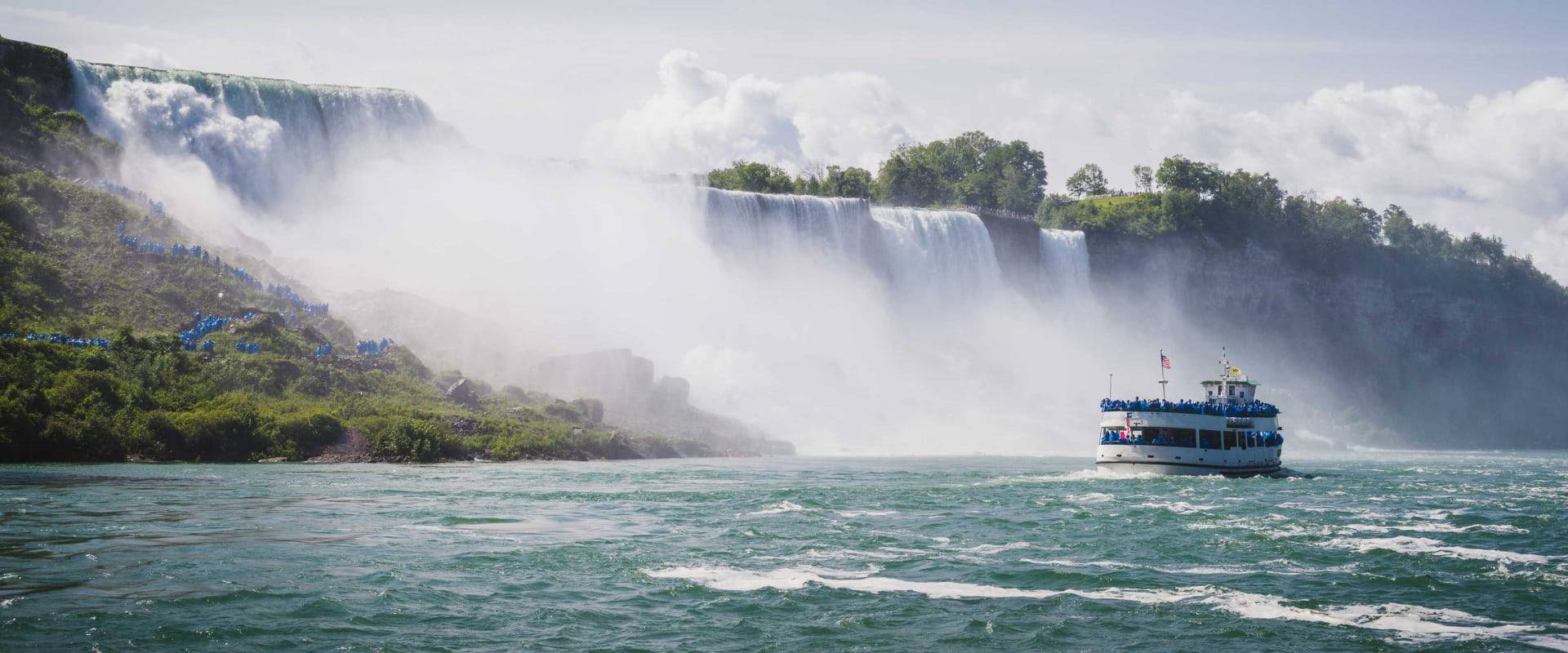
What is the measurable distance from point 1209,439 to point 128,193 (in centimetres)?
6309

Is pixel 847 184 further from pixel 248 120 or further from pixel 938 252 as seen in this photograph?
pixel 248 120

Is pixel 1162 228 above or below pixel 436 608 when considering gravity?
above

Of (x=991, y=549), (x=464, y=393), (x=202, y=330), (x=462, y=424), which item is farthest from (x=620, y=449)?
(x=991, y=549)

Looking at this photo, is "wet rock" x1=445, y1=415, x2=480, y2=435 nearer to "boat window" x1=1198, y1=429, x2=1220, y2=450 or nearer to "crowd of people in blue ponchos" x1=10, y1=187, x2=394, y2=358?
"crowd of people in blue ponchos" x1=10, y1=187, x2=394, y2=358

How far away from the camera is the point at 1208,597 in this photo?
943 inches

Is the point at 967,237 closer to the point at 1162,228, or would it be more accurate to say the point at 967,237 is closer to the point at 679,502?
the point at 1162,228

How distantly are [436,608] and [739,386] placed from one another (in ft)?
228

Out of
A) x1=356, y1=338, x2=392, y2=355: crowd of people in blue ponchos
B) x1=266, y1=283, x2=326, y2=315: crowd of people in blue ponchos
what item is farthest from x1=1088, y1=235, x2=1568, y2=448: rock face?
x1=266, y1=283, x2=326, y2=315: crowd of people in blue ponchos

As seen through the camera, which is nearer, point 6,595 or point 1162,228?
point 6,595

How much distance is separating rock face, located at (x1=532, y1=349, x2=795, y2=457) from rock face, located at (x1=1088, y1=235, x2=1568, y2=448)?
60741 millimetres

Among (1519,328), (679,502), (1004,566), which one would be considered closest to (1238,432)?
(679,502)

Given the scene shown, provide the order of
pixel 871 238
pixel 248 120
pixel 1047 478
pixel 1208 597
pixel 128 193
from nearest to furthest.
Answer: pixel 1208 597 < pixel 1047 478 < pixel 128 193 < pixel 248 120 < pixel 871 238

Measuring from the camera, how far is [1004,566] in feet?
89.5

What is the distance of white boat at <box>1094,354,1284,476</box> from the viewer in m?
54.4
